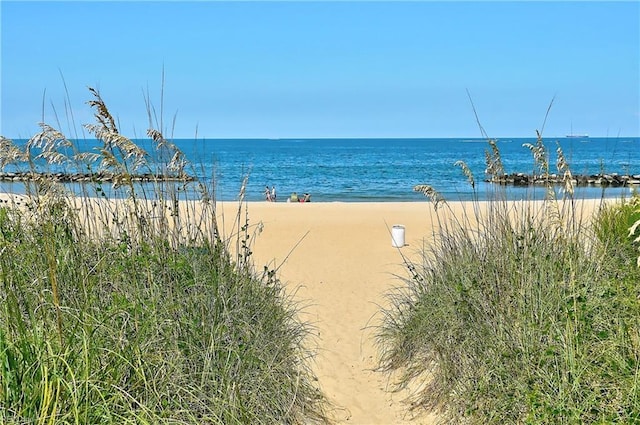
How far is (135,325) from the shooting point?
3.23 m

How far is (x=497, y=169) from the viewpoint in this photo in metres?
4.14

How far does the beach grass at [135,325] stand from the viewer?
262cm

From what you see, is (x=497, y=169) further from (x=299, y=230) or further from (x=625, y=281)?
(x=299, y=230)

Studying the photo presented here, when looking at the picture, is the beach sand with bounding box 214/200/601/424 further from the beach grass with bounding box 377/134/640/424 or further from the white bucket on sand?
the beach grass with bounding box 377/134/640/424

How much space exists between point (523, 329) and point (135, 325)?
202 centimetres

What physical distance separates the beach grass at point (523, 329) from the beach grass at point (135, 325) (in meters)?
0.84

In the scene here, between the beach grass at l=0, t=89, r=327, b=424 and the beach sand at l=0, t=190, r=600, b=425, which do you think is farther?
the beach sand at l=0, t=190, r=600, b=425

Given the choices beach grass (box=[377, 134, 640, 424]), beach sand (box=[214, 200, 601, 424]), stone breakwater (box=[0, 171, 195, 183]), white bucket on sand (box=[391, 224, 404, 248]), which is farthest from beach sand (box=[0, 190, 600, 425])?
stone breakwater (box=[0, 171, 195, 183])

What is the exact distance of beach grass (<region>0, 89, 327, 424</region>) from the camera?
2.62 metres

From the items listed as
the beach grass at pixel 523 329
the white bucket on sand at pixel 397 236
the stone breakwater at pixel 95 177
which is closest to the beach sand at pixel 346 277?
the white bucket on sand at pixel 397 236

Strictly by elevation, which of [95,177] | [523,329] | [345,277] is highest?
[95,177]

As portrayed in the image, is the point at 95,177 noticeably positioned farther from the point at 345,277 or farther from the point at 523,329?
the point at 345,277

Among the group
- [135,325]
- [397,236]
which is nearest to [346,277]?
[397,236]

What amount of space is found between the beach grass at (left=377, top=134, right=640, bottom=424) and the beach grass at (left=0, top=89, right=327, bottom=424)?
0.84 meters
